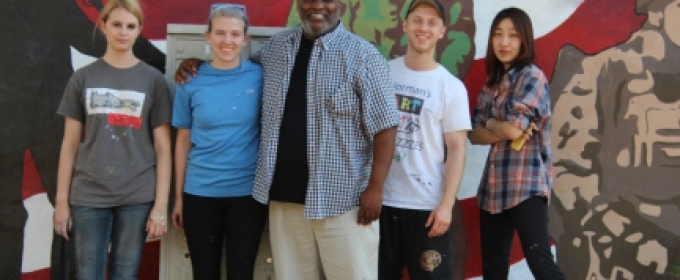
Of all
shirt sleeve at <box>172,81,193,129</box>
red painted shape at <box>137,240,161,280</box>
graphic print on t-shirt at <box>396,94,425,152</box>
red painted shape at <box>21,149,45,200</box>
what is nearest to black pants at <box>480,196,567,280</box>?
graphic print on t-shirt at <box>396,94,425,152</box>

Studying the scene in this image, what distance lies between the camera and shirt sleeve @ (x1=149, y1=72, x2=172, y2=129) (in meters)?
2.88

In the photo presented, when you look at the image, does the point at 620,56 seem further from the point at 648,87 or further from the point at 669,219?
the point at 669,219

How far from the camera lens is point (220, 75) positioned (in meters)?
2.83

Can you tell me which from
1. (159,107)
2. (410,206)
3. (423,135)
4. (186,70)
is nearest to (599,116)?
(423,135)

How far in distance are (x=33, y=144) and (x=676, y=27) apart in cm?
395

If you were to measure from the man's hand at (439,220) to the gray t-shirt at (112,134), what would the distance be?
1316 mm

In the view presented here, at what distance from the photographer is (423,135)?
2.86 meters

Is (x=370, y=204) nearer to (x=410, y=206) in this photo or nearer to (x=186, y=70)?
(x=410, y=206)

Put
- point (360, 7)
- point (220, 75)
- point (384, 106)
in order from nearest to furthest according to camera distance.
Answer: point (384, 106) → point (220, 75) → point (360, 7)

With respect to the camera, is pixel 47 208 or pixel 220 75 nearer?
pixel 220 75

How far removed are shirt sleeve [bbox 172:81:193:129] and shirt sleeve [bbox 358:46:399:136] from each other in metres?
0.82

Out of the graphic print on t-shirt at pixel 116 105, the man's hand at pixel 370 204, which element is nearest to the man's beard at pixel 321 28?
the man's hand at pixel 370 204

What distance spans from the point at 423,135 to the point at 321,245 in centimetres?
70

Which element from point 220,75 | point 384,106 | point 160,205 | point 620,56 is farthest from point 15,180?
point 620,56
